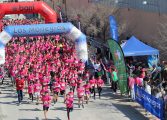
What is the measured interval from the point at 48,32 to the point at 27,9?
4.32 m

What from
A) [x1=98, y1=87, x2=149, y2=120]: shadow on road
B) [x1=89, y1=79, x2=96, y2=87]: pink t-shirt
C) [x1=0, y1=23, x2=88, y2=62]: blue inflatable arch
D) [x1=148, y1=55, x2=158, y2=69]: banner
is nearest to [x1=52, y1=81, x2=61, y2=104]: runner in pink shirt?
[x1=89, y1=79, x2=96, y2=87]: pink t-shirt

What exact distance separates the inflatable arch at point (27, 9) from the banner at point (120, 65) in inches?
373

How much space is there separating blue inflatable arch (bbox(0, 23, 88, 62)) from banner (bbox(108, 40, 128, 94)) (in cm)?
516

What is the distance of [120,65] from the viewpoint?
65.7 feet

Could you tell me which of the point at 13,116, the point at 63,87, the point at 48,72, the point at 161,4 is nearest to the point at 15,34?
the point at 48,72

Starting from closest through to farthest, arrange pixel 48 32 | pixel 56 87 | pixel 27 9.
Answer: pixel 56 87
pixel 48 32
pixel 27 9

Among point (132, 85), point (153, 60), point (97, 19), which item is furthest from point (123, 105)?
point (97, 19)

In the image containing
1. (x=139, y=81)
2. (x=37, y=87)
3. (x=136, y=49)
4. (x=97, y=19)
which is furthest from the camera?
(x=97, y=19)

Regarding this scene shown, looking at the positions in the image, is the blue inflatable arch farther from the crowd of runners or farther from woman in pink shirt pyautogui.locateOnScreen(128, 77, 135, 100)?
woman in pink shirt pyautogui.locateOnScreen(128, 77, 135, 100)

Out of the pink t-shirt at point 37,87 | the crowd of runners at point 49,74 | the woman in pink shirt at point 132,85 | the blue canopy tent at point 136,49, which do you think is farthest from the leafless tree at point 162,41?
the pink t-shirt at point 37,87

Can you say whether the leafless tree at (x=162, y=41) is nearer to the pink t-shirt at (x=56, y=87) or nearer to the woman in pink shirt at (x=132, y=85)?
the woman in pink shirt at (x=132, y=85)

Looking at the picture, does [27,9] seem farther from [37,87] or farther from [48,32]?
[37,87]

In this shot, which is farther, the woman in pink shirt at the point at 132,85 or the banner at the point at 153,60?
the banner at the point at 153,60

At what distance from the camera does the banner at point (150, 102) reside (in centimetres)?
1478
